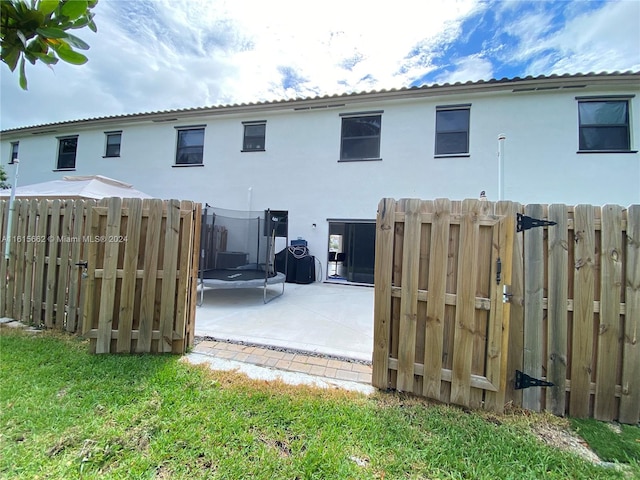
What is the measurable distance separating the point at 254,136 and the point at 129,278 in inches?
290

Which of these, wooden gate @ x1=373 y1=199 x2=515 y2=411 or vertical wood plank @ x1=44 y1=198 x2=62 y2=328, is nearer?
wooden gate @ x1=373 y1=199 x2=515 y2=411

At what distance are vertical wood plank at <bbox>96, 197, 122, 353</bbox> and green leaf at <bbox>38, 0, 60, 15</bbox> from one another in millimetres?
2113

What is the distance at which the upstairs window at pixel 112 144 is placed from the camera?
10.2m

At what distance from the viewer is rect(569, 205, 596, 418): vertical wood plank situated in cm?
193

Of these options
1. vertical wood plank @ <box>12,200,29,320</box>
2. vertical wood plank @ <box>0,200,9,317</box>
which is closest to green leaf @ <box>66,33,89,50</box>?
vertical wood plank @ <box>12,200,29,320</box>

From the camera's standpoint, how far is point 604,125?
6.61 m

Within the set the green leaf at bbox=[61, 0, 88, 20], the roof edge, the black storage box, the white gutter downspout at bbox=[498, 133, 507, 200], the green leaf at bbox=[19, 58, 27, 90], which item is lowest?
the black storage box

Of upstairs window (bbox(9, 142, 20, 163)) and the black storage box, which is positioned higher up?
upstairs window (bbox(9, 142, 20, 163))

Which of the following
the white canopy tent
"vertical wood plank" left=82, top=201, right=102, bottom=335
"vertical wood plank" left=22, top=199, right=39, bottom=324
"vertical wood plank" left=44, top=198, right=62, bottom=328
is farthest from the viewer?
the white canopy tent

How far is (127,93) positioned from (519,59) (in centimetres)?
1227

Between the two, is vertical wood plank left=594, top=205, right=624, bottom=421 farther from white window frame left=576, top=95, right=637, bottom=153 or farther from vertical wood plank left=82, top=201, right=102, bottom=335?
white window frame left=576, top=95, right=637, bottom=153

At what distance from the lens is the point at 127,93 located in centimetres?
909

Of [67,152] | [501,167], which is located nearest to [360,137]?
[501,167]

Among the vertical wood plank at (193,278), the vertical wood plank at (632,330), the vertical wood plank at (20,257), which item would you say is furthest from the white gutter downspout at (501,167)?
the vertical wood plank at (20,257)
